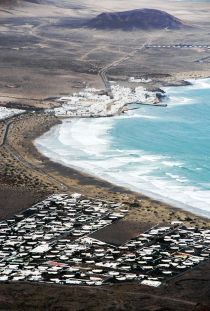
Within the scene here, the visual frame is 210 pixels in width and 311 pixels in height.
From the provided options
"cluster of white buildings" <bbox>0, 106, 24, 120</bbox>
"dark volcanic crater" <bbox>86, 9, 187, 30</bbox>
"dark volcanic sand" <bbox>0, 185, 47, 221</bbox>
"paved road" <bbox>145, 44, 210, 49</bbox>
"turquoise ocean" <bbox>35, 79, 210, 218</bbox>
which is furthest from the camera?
"dark volcanic crater" <bbox>86, 9, 187, 30</bbox>

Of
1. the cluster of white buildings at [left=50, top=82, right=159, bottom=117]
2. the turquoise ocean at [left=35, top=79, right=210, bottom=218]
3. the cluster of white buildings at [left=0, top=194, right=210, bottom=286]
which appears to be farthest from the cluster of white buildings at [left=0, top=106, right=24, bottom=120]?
the cluster of white buildings at [left=0, top=194, right=210, bottom=286]

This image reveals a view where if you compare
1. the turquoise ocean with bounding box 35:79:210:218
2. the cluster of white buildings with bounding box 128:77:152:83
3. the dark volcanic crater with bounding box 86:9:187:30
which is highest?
the dark volcanic crater with bounding box 86:9:187:30

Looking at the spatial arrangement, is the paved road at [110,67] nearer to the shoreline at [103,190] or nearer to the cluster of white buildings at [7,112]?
the cluster of white buildings at [7,112]

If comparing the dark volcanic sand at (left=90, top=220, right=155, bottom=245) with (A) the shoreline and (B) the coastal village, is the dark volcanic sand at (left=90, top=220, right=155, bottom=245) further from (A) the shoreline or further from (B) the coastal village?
(A) the shoreline

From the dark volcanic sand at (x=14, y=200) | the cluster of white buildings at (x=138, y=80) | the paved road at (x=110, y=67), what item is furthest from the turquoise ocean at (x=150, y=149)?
the cluster of white buildings at (x=138, y=80)

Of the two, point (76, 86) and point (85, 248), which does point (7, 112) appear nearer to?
point (76, 86)

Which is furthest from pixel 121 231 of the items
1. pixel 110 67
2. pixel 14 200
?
pixel 110 67

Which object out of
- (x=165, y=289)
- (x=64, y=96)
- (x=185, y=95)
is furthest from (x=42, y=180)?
(x=185, y=95)
